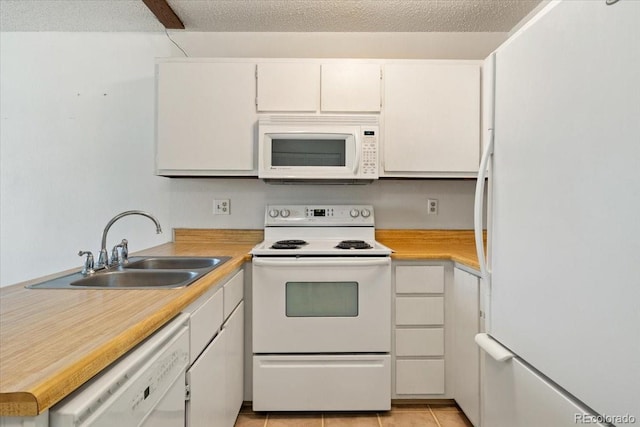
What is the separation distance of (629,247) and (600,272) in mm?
80

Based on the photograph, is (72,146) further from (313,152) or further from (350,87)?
(350,87)

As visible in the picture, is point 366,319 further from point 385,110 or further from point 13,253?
point 13,253

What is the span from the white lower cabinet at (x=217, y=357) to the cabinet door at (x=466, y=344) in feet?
3.76

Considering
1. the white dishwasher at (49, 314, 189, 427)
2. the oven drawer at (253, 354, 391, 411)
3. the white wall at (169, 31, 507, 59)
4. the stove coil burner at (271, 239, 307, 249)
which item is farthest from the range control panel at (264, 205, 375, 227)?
the white dishwasher at (49, 314, 189, 427)

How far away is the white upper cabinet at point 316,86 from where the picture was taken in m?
2.12

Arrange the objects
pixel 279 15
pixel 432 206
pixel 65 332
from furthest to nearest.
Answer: pixel 432 206 < pixel 279 15 < pixel 65 332

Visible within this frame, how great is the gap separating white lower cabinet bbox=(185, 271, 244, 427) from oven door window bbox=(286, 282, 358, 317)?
27cm

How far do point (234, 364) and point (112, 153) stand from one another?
1.71 metres

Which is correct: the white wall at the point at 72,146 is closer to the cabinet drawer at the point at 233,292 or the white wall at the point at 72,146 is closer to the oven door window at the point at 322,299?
the cabinet drawer at the point at 233,292

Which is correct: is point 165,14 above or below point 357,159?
above

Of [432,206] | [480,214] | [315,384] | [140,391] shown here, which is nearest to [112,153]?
[315,384]

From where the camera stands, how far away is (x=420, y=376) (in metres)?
1.93

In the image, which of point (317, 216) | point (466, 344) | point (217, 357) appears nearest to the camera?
point (217, 357)

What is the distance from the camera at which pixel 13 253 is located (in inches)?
95.1
